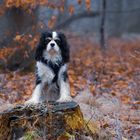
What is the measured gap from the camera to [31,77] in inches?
554

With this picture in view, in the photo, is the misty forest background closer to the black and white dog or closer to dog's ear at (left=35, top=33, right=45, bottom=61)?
the black and white dog

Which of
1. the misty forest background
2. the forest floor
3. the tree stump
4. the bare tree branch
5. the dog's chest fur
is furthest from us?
the bare tree branch

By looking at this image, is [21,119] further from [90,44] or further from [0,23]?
[90,44]

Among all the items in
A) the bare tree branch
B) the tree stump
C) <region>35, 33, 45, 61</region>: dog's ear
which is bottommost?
the tree stump

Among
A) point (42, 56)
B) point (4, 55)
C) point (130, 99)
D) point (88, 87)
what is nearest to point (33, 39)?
point (4, 55)

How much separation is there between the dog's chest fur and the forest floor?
2.97ft

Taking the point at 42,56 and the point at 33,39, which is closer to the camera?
the point at 42,56

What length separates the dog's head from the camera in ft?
28.9

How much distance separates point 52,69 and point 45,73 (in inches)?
5.1

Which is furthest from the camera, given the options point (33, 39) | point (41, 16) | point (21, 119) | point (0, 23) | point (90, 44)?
point (90, 44)

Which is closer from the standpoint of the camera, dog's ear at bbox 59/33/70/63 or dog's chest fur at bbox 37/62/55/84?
dog's ear at bbox 59/33/70/63

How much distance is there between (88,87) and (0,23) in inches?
125

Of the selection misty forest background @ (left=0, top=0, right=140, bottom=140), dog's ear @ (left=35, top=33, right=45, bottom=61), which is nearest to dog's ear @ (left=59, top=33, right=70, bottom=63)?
dog's ear @ (left=35, top=33, right=45, bottom=61)

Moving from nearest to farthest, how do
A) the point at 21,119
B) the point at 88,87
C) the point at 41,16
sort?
the point at 21,119
the point at 88,87
the point at 41,16
